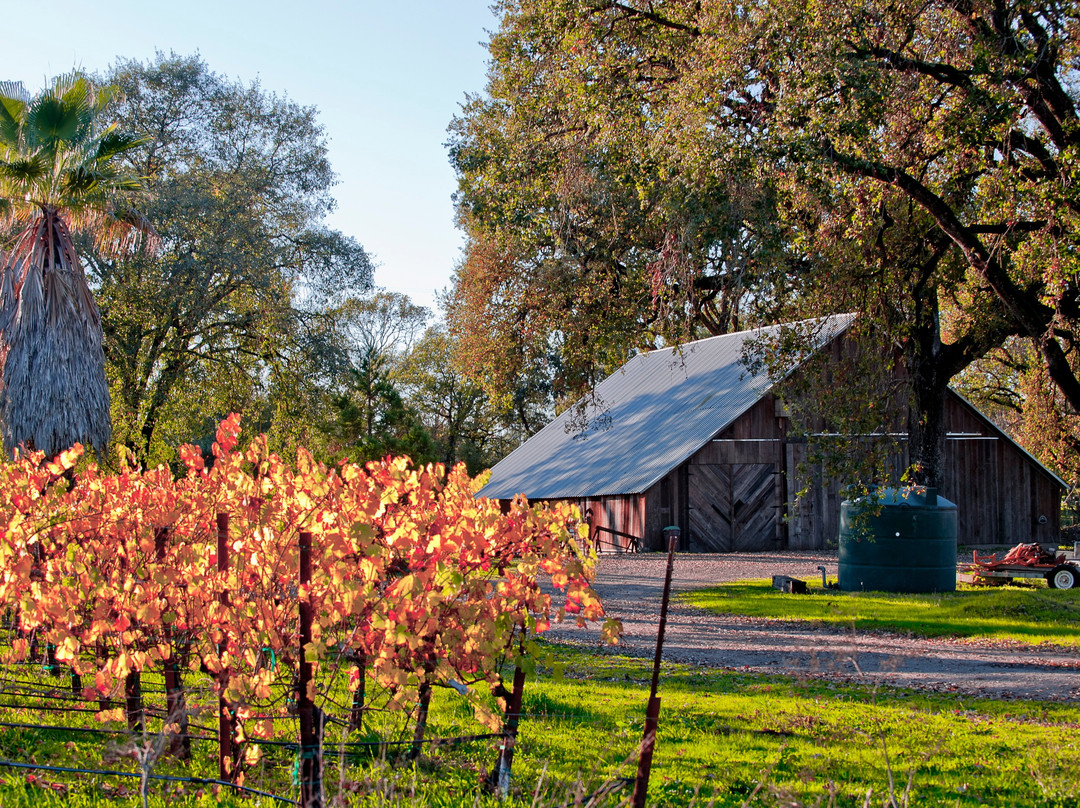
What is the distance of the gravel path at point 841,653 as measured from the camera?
10.0m

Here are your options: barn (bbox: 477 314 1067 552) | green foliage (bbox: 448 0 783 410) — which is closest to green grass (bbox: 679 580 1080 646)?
green foliage (bbox: 448 0 783 410)


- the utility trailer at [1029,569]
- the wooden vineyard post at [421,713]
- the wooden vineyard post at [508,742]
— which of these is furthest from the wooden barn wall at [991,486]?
the wooden vineyard post at [508,742]

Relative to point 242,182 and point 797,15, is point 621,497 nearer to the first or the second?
point 242,182

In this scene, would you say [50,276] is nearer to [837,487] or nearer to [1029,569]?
[1029,569]

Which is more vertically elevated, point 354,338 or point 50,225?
point 354,338

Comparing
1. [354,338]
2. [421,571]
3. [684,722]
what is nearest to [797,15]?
[684,722]

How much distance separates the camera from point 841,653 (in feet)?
35.6

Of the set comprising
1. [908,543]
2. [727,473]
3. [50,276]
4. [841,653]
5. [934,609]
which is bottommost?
[934,609]

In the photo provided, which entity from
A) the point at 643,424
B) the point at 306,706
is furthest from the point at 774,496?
the point at 306,706

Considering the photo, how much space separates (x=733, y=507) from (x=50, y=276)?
20490 millimetres

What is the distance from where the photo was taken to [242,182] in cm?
2836

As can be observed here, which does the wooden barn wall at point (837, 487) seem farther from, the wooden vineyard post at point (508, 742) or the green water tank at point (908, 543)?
the wooden vineyard post at point (508, 742)

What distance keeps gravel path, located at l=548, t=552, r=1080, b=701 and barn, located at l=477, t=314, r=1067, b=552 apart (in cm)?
1164

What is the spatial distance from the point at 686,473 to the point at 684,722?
858 inches
